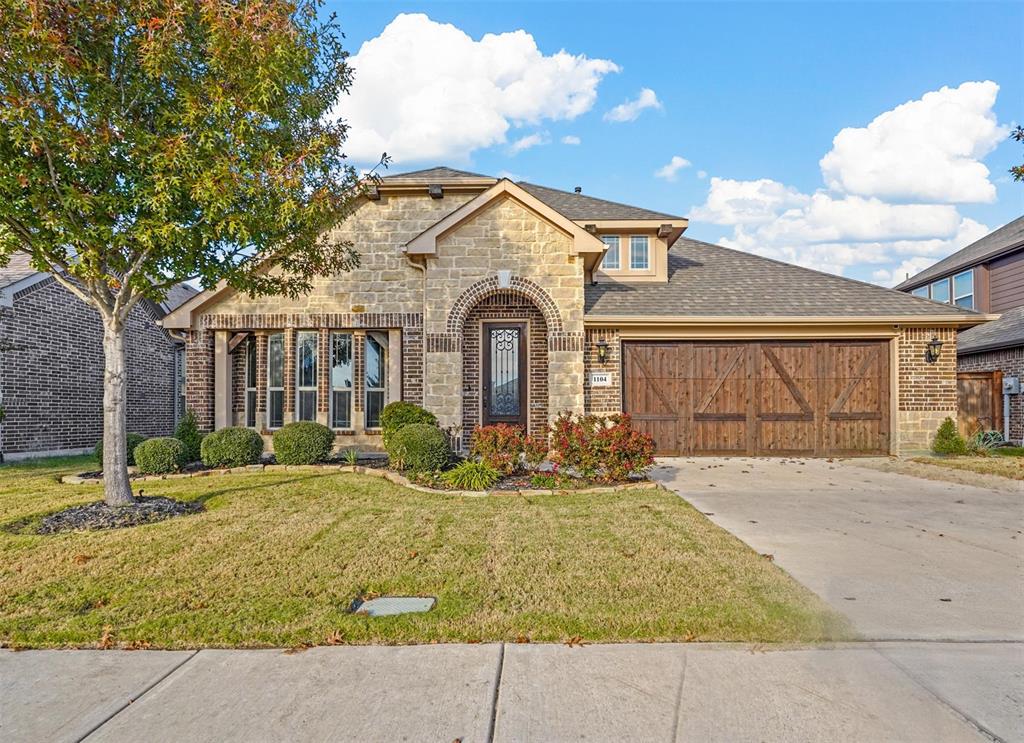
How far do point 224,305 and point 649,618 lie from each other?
11.7 meters

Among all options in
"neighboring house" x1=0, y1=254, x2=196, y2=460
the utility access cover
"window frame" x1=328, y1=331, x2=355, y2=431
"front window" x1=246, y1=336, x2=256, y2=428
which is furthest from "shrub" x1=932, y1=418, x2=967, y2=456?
"neighboring house" x1=0, y1=254, x2=196, y2=460

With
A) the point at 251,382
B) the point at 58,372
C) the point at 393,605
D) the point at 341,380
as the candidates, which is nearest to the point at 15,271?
the point at 58,372

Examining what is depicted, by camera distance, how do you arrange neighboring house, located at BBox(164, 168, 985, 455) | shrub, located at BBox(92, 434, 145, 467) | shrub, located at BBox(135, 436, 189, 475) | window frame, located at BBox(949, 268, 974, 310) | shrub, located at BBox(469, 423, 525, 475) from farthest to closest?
window frame, located at BBox(949, 268, 974, 310) → neighboring house, located at BBox(164, 168, 985, 455) → shrub, located at BBox(92, 434, 145, 467) → shrub, located at BBox(135, 436, 189, 475) → shrub, located at BBox(469, 423, 525, 475)

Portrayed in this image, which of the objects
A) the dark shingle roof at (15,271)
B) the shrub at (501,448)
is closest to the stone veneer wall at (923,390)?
the shrub at (501,448)

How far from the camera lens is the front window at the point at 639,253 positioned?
1446 centimetres

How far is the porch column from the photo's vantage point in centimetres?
1282

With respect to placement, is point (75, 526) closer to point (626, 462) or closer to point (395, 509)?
point (395, 509)

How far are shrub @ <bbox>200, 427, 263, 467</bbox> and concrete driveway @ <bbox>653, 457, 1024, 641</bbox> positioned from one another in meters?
6.98

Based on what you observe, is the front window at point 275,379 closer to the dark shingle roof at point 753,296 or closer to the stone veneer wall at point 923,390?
the dark shingle roof at point 753,296

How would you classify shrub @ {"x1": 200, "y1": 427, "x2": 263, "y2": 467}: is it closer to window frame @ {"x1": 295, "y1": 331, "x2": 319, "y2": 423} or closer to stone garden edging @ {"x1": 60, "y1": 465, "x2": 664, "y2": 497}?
stone garden edging @ {"x1": 60, "y1": 465, "x2": 664, "y2": 497}

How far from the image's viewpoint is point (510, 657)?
3.36 metres

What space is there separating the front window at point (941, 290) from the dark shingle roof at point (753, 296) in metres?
9.32

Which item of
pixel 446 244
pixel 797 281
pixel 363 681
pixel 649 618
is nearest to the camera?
pixel 363 681

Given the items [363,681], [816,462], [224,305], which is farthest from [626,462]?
[224,305]
